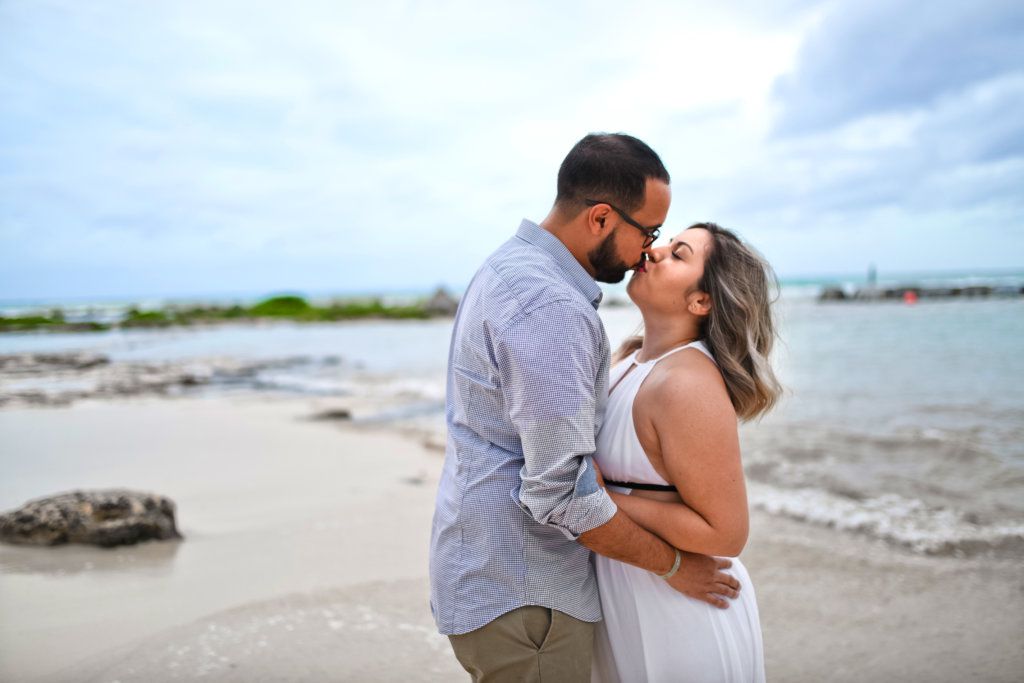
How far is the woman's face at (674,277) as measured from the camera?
2.74m

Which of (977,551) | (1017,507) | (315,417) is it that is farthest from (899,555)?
(315,417)

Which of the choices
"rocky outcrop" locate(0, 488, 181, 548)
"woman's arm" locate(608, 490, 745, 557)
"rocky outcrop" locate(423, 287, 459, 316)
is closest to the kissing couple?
"woman's arm" locate(608, 490, 745, 557)

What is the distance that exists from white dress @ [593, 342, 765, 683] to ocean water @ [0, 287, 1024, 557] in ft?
3.54

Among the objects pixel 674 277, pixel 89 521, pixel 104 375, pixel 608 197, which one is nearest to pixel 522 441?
pixel 608 197

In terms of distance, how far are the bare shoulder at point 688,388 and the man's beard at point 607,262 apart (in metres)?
0.40

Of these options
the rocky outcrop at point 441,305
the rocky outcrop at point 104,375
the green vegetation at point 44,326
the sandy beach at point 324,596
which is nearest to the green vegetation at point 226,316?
the green vegetation at point 44,326

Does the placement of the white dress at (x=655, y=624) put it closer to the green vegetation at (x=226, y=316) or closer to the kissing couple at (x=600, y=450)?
the kissing couple at (x=600, y=450)

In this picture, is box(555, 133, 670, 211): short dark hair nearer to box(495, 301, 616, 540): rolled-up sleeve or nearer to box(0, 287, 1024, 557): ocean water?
box(495, 301, 616, 540): rolled-up sleeve

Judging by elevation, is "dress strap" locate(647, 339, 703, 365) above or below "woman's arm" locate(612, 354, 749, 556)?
above

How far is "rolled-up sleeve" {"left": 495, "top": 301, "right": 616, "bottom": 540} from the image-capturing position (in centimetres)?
205

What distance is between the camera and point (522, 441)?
2109 millimetres

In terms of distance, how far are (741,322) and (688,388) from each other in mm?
405

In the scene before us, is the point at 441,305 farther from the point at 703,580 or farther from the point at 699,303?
the point at 703,580

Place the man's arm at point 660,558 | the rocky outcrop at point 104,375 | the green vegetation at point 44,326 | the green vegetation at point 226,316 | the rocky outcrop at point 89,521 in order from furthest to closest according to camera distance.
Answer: the green vegetation at point 226,316, the green vegetation at point 44,326, the rocky outcrop at point 104,375, the rocky outcrop at point 89,521, the man's arm at point 660,558
